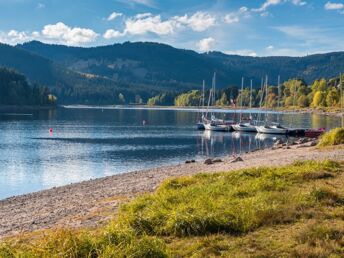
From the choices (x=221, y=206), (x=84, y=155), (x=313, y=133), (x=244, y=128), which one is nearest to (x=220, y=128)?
(x=244, y=128)

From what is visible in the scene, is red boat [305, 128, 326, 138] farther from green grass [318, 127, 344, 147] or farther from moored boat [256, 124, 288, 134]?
green grass [318, 127, 344, 147]

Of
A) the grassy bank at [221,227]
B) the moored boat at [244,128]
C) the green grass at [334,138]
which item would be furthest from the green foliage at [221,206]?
the moored boat at [244,128]

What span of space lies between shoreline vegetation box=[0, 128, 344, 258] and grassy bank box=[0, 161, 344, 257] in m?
0.02

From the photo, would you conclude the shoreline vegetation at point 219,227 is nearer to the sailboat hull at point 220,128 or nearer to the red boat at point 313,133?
the red boat at point 313,133

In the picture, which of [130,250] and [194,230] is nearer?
[130,250]

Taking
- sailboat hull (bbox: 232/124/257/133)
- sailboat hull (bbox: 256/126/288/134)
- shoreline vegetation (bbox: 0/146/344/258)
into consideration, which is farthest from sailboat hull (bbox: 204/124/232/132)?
shoreline vegetation (bbox: 0/146/344/258)

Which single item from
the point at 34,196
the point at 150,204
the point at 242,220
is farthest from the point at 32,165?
the point at 242,220

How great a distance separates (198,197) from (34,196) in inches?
840

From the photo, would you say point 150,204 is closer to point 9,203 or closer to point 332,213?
point 332,213

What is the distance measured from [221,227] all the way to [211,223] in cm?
32

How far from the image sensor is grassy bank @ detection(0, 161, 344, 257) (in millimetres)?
10961

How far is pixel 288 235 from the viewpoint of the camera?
517 inches

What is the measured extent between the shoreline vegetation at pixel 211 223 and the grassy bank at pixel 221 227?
0.07ft

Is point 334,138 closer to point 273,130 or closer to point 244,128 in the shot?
point 273,130
